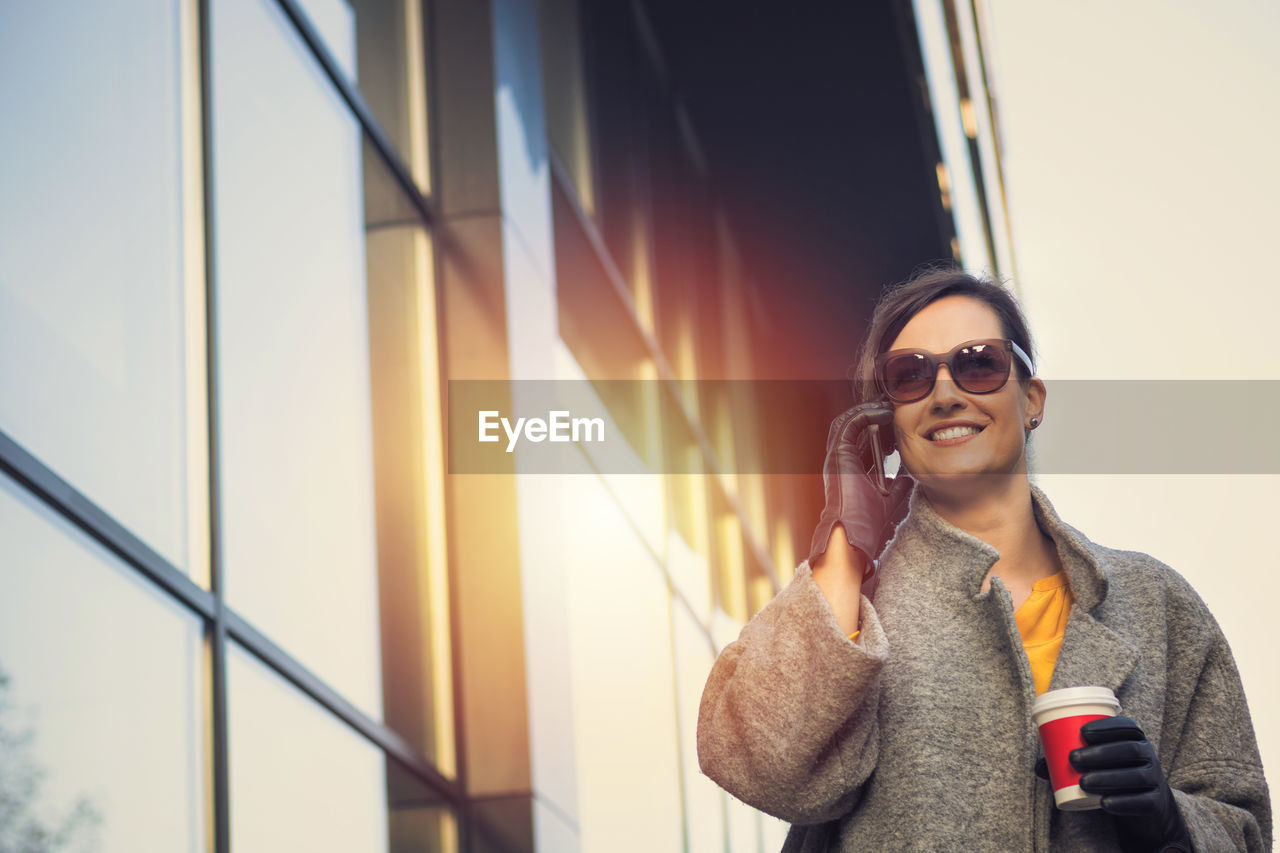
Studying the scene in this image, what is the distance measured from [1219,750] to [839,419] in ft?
2.59

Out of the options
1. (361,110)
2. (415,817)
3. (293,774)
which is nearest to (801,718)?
(293,774)

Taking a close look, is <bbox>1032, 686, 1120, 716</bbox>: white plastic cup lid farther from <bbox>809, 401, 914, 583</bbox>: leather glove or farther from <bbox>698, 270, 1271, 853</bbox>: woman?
<bbox>809, 401, 914, 583</bbox>: leather glove

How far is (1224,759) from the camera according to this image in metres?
1.84

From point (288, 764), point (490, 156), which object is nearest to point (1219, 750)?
point (288, 764)

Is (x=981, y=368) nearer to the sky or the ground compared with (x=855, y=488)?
nearer to the sky

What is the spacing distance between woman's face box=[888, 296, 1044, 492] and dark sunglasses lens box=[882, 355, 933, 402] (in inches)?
0.6

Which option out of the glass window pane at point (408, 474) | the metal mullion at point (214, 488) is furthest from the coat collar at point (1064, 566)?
the glass window pane at point (408, 474)

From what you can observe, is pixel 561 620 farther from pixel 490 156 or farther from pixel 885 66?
pixel 885 66

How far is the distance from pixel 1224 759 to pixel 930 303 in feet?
2.92

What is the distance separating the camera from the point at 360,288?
439 cm

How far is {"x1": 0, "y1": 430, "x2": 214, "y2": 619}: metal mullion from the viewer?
2.24 meters

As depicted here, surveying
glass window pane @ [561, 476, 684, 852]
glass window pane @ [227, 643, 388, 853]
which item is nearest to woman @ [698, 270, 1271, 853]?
glass window pane @ [227, 643, 388, 853]

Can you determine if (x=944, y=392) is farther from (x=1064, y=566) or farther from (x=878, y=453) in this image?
(x=1064, y=566)

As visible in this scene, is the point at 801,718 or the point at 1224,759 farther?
the point at 1224,759
